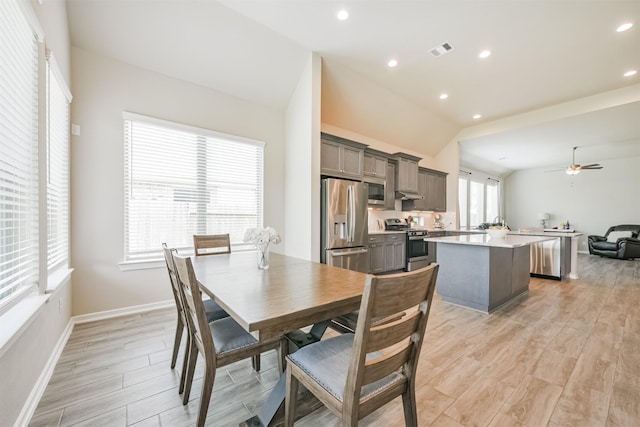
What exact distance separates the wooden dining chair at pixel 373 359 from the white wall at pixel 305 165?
2.42 m

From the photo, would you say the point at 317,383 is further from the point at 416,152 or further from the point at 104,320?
the point at 416,152

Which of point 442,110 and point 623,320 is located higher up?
point 442,110

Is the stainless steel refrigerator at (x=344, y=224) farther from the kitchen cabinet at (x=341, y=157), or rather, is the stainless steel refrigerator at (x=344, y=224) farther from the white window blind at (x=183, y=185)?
the white window blind at (x=183, y=185)

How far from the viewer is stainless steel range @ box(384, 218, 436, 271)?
5.37 m

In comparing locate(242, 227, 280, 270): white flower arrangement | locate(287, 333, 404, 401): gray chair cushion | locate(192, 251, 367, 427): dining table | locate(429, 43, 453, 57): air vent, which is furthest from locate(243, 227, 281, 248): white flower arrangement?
locate(429, 43, 453, 57): air vent

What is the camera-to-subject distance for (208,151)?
11.9ft

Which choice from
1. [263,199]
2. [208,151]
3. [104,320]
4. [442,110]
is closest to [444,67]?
[442,110]

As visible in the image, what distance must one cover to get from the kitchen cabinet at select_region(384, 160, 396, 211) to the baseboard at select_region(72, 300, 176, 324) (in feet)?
14.0

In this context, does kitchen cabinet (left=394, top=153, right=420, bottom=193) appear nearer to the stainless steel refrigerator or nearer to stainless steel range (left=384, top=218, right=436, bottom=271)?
stainless steel range (left=384, top=218, right=436, bottom=271)

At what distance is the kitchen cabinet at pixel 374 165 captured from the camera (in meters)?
5.08

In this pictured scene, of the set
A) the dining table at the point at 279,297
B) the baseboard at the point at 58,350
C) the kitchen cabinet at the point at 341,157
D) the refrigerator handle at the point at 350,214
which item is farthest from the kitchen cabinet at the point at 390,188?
the baseboard at the point at 58,350

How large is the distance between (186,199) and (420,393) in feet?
11.0

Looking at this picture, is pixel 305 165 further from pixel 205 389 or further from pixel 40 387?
pixel 40 387

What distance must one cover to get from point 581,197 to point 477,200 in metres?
3.24
